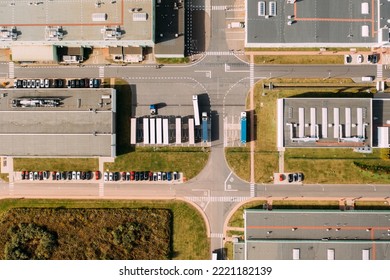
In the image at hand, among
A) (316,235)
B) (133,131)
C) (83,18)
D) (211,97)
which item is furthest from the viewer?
(211,97)

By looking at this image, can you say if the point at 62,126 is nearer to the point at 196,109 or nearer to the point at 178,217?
the point at 196,109

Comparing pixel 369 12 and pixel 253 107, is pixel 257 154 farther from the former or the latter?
pixel 369 12

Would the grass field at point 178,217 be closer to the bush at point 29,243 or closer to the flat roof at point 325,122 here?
the bush at point 29,243

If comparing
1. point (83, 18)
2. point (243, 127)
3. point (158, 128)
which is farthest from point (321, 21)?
point (83, 18)

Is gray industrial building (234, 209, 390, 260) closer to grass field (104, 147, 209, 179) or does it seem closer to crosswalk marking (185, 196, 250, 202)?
crosswalk marking (185, 196, 250, 202)

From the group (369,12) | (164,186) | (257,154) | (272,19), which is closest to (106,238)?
(164,186)
